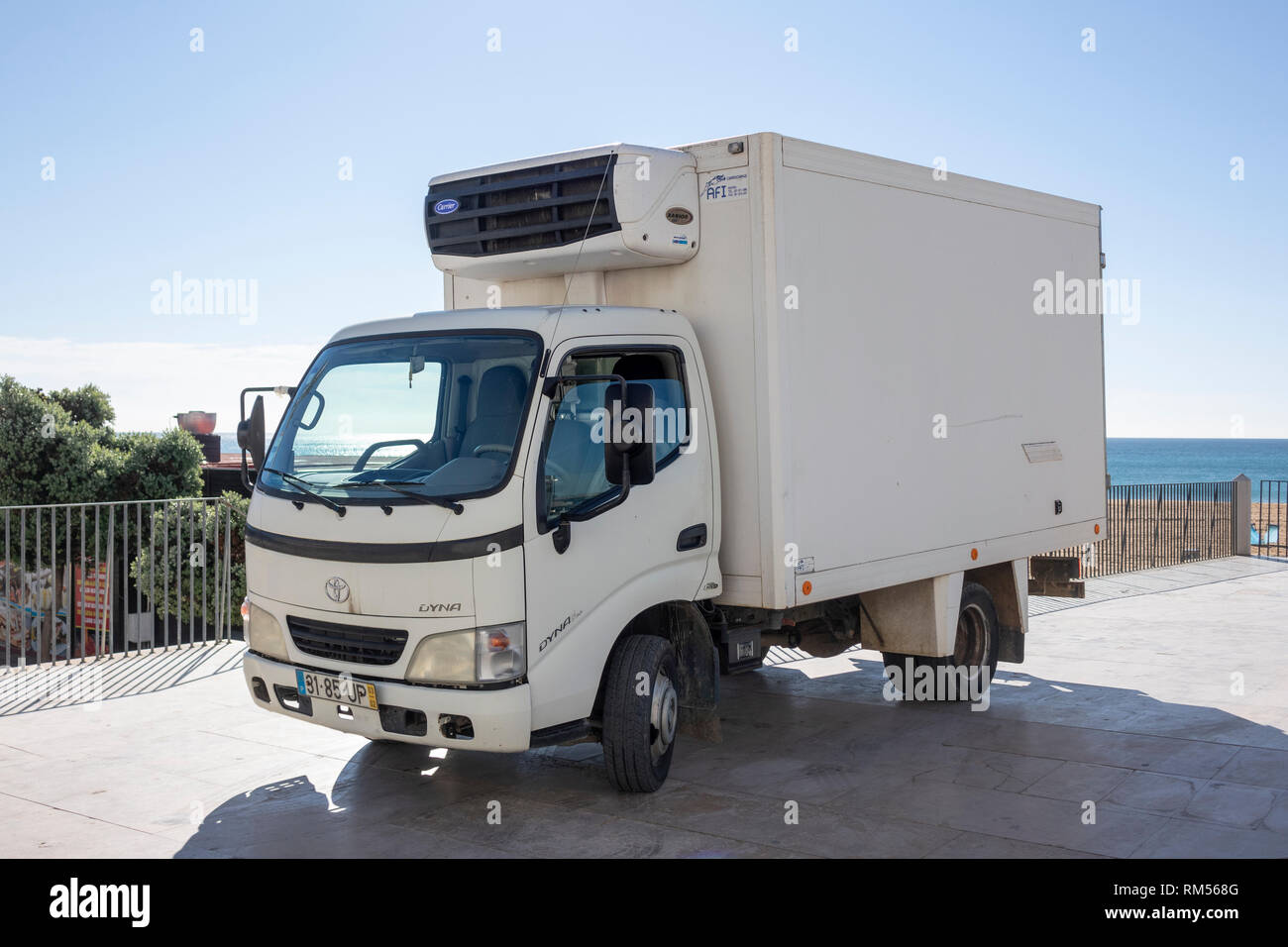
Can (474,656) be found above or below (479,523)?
below

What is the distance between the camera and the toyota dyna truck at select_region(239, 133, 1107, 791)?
18.4ft

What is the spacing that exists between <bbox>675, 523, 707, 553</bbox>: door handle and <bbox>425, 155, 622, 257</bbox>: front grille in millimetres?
1751

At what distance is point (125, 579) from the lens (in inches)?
394

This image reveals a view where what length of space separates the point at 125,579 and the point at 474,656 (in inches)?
230

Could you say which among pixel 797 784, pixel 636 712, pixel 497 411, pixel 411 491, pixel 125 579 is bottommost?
pixel 797 784

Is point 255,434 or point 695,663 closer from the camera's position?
point 255,434

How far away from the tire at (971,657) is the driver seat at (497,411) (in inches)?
167

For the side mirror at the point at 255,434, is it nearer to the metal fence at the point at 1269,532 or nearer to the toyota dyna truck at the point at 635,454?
the toyota dyna truck at the point at 635,454

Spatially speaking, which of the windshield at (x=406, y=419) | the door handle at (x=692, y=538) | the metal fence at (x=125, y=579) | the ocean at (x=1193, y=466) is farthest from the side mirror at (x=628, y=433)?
the ocean at (x=1193, y=466)

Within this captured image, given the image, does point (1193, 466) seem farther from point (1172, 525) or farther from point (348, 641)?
point (348, 641)

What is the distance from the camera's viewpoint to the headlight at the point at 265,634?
6.11m

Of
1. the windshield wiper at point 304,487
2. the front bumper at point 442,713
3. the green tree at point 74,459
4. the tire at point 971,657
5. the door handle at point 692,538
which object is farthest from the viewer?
the green tree at point 74,459

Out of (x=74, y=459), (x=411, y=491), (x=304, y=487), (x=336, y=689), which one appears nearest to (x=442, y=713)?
(x=336, y=689)
